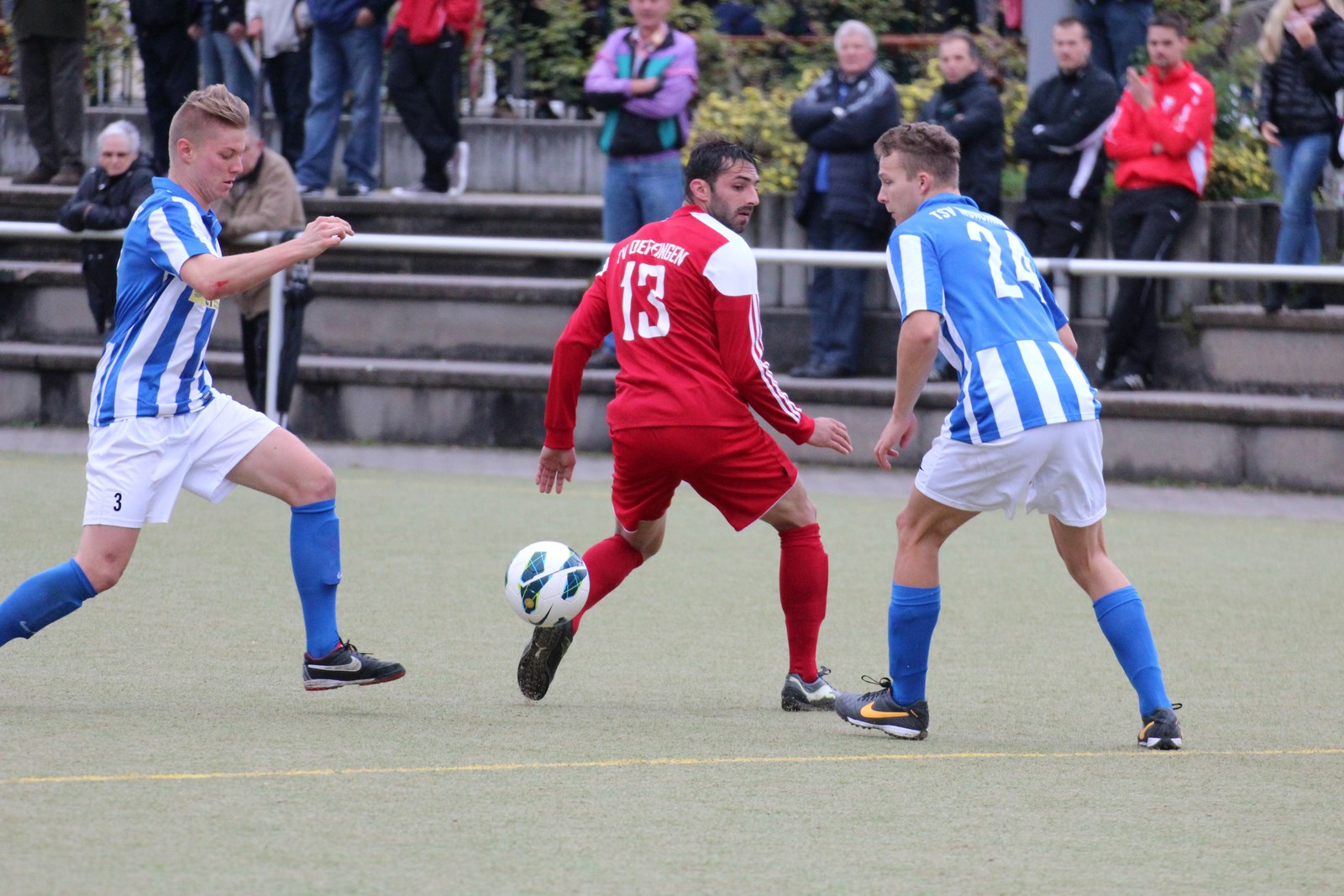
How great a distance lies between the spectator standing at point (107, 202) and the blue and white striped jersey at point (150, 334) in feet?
19.5

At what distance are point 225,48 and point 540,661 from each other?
29.7ft

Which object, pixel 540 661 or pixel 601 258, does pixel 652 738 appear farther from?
pixel 601 258

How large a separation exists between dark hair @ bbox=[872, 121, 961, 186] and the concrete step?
5.18 metres

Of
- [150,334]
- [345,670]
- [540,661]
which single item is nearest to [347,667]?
[345,670]

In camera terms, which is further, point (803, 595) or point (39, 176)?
point (39, 176)

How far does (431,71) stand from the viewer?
41.5 feet

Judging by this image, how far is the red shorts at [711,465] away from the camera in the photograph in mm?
5512

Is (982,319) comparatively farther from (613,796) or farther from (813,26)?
(813,26)

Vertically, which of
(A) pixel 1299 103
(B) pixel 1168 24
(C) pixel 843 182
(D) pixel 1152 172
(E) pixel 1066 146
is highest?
(B) pixel 1168 24

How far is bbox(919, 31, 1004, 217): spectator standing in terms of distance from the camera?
34.8 feet

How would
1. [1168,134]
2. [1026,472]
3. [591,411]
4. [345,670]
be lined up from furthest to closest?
[591,411]
[1168,134]
[345,670]
[1026,472]

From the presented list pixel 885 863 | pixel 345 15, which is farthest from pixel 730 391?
pixel 345 15

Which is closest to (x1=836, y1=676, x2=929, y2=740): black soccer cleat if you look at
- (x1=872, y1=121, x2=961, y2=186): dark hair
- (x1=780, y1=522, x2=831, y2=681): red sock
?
(x1=780, y1=522, x2=831, y2=681): red sock

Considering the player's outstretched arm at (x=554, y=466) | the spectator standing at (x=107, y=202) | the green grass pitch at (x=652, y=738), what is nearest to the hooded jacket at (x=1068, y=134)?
the green grass pitch at (x=652, y=738)
